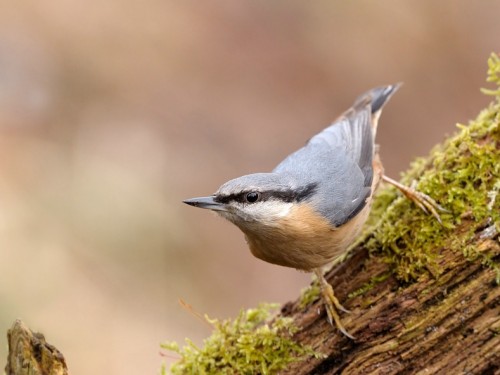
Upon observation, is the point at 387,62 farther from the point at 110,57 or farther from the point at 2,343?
the point at 2,343

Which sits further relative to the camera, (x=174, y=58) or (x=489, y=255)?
(x=174, y=58)

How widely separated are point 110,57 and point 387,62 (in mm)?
4086

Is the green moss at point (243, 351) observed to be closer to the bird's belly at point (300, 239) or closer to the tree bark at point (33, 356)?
the bird's belly at point (300, 239)

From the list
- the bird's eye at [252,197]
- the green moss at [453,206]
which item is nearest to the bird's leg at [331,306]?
the green moss at [453,206]

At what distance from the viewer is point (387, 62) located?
9383 millimetres

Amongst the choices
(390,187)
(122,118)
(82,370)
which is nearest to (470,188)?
(390,187)

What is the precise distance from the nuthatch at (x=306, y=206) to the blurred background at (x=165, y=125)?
9.89ft

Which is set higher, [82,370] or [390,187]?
[82,370]

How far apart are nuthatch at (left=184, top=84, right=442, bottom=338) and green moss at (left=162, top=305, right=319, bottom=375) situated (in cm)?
27

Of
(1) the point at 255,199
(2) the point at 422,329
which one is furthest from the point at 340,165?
(2) the point at 422,329

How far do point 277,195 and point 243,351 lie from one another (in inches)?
33.5

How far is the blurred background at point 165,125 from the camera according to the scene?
20.3 feet

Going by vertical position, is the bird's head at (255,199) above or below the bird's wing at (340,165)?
below

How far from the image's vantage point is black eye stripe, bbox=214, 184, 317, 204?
312 cm
